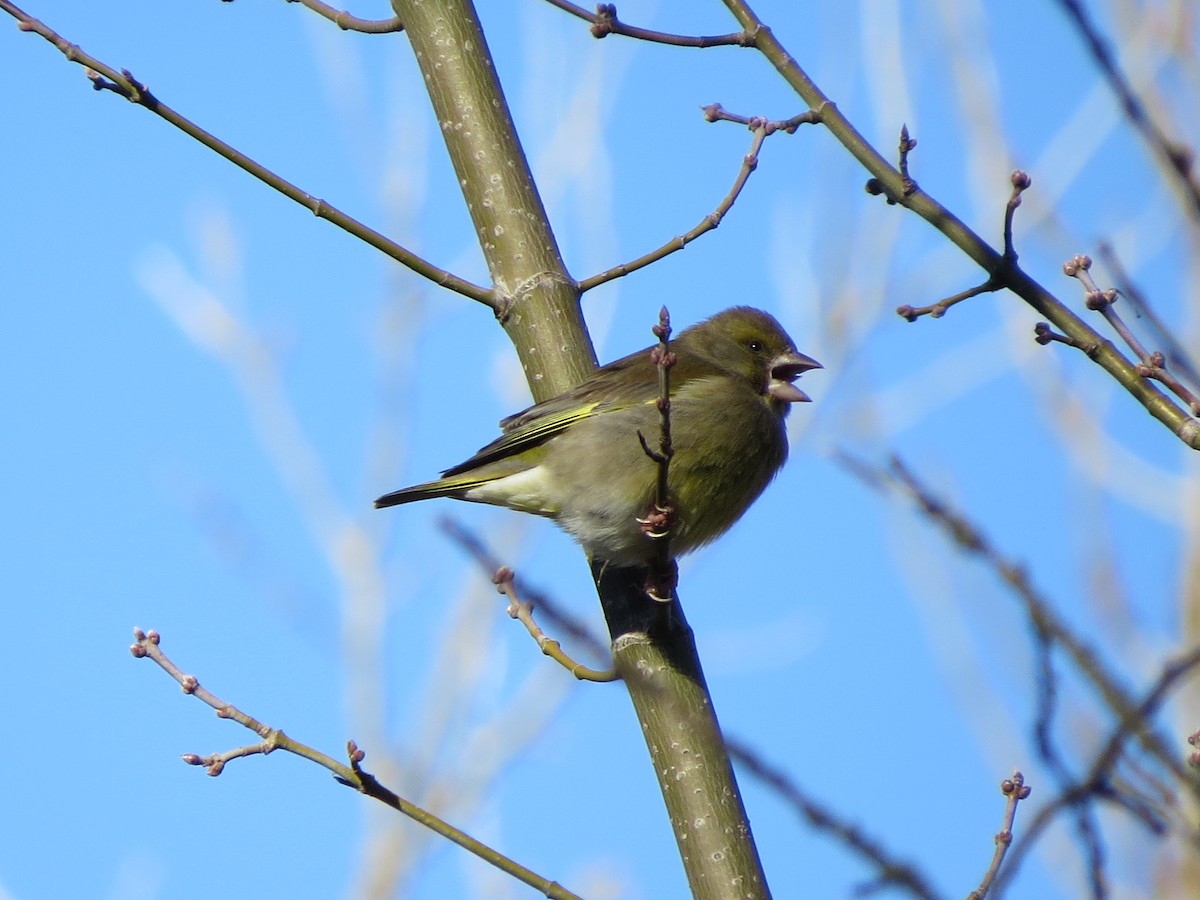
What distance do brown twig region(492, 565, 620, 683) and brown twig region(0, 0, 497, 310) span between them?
3.02 feet

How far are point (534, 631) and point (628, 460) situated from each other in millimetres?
1448

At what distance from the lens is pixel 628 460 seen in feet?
17.5

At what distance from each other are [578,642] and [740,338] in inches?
159

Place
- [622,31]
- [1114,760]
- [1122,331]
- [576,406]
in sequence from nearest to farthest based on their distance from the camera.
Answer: [1114,760] < [1122,331] < [622,31] < [576,406]

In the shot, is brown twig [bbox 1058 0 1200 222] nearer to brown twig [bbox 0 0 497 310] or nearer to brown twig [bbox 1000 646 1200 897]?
brown twig [bbox 1000 646 1200 897]

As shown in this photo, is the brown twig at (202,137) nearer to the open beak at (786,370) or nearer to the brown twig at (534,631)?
the brown twig at (534,631)

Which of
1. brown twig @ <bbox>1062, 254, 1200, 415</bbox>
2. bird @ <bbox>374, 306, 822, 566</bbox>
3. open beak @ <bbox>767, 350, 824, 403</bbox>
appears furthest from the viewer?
open beak @ <bbox>767, 350, 824, 403</bbox>

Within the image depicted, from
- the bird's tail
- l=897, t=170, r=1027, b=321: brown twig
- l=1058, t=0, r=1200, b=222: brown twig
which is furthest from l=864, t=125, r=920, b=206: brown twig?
the bird's tail

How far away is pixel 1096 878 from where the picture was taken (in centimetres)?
167

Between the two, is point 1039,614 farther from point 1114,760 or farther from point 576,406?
point 576,406

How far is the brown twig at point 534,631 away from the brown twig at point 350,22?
71.6 inches

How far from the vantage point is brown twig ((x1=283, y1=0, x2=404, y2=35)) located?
4539mm

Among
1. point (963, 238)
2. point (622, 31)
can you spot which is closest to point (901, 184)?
point (963, 238)

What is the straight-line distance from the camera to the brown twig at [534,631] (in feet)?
11.9
